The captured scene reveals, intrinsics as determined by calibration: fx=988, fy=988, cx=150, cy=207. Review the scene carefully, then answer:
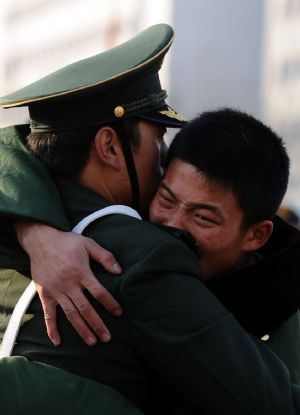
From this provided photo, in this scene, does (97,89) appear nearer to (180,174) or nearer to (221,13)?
(180,174)

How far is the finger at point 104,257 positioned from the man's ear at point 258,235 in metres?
0.57

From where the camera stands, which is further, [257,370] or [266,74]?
[266,74]

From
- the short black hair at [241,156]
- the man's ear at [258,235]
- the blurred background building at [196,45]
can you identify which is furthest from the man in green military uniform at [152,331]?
the blurred background building at [196,45]

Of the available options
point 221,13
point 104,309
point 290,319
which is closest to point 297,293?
point 290,319

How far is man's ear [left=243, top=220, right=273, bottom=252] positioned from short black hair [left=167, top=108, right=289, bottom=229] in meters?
0.03

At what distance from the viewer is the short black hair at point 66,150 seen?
260 cm

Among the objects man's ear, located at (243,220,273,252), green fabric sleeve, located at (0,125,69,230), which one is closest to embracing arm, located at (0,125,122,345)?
green fabric sleeve, located at (0,125,69,230)

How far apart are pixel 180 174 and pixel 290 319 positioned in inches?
21.6

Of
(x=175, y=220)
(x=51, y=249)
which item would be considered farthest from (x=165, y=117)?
(x=51, y=249)

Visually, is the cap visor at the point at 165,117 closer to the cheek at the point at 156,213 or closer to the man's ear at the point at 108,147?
the man's ear at the point at 108,147

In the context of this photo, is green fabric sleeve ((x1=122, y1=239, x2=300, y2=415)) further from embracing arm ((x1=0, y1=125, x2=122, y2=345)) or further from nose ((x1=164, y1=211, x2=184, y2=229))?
nose ((x1=164, y1=211, x2=184, y2=229))

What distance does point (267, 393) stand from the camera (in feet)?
7.48

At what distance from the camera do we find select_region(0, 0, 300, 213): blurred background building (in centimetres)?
5597

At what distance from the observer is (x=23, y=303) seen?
240 centimetres
